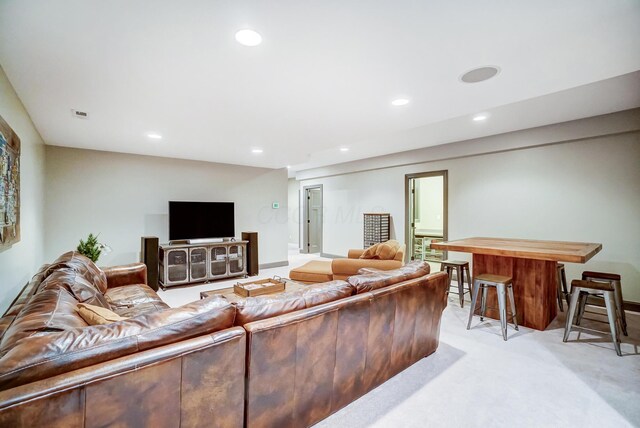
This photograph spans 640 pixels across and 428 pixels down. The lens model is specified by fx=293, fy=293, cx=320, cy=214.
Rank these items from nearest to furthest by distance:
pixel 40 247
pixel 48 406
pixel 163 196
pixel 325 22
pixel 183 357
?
1. pixel 48 406
2. pixel 183 357
3. pixel 325 22
4. pixel 40 247
5. pixel 163 196

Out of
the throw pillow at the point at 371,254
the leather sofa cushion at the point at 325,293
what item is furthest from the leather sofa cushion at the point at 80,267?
the throw pillow at the point at 371,254

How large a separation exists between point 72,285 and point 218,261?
3.41m

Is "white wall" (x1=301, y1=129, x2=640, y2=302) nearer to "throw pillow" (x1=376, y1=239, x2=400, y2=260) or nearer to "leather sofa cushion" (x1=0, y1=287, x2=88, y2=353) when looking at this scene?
"throw pillow" (x1=376, y1=239, x2=400, y2=260)

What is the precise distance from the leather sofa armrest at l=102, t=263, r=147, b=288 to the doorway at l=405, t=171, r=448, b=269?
15.5ft

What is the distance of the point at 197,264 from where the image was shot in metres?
5.16

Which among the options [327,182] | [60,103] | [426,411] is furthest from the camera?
[327,182]

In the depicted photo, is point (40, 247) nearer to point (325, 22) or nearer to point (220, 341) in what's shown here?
point (220, 341)

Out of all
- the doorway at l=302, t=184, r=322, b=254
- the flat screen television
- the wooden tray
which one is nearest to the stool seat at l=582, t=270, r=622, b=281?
the wooden tray

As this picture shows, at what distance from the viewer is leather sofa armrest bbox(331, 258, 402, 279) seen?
12.8ft

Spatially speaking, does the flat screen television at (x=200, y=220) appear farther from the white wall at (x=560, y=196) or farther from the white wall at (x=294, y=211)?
the white wall at (x=294, y=211)

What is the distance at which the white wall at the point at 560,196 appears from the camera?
370 centimetres

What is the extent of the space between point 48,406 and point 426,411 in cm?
189

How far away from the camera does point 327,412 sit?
174cm

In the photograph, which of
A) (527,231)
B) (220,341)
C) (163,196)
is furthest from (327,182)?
(220,341)
